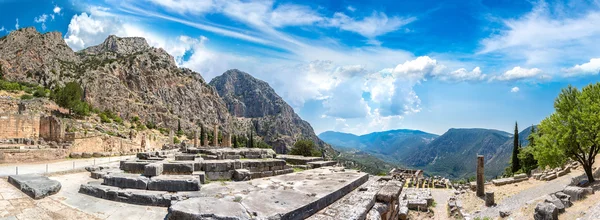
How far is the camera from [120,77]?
91.9 metres

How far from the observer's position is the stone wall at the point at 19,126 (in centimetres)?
2862

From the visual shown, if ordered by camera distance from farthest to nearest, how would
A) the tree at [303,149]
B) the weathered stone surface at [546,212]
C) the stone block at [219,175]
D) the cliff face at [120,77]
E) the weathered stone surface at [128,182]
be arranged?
the cliff face at [120,77]
the tree at [303,149]
the weathered stone surface at [546,212]
the stone block at [219,175]
the weathered stone surface at [128,182]

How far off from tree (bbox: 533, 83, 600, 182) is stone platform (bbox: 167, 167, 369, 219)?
52.4 ft

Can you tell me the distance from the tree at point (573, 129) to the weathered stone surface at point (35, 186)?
24.7 meters

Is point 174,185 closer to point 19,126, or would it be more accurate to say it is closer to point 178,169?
point 178,169

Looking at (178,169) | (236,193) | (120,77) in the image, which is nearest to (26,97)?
(120,77)

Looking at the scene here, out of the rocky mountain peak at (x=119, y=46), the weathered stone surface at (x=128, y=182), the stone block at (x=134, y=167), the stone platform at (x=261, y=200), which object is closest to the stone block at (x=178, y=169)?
the stone platform at (x=261, y=200)

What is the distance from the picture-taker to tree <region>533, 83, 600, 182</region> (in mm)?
18109

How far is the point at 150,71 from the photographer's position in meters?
104

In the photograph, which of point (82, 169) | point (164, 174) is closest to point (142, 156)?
point (82, 169)

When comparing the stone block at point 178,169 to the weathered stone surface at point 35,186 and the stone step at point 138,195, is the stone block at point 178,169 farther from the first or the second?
the weathered stone surface at point 35,186

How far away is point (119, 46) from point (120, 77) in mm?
51305

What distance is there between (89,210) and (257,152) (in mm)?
9758

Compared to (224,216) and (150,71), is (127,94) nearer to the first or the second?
(150,71)
